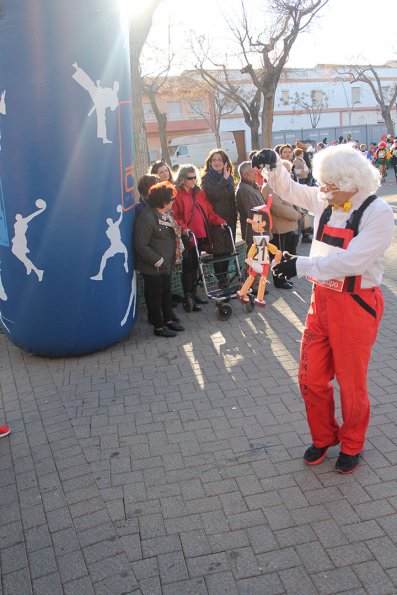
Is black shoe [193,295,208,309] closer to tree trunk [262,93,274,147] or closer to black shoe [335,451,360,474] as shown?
black shoe [335,451,360,474]

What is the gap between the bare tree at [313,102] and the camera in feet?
173

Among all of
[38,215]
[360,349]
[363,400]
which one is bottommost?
[363,400]

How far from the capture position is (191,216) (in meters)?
6.34

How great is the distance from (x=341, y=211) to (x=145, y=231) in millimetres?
2739

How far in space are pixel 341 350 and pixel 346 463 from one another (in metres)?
0.75

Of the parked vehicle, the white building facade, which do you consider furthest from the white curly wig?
the white building facade

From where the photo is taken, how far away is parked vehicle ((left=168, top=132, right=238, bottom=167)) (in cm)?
3450

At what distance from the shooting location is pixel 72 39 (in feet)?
13.9

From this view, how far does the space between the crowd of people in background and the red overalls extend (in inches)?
101

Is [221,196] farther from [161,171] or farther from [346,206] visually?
[346,206]

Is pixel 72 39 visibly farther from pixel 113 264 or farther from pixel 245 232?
pixel 245 232

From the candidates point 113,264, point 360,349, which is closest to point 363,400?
point 360,349

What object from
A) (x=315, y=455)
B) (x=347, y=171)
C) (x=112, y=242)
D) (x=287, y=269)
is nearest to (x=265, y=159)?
(x=347, y=171)

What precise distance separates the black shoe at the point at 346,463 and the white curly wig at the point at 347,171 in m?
1.58
